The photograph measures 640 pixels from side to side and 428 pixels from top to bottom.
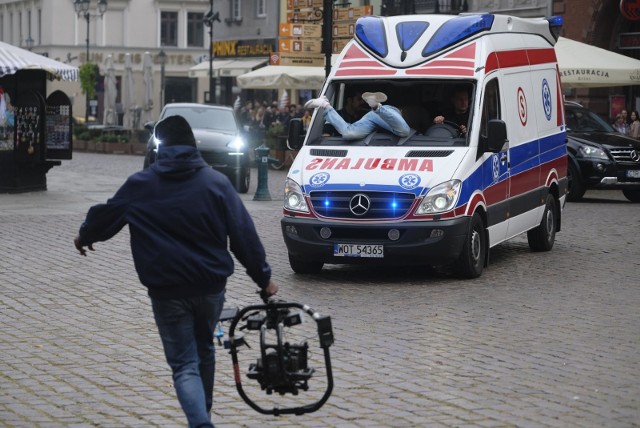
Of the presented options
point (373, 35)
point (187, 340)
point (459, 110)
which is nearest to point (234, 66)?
point (373, 35)

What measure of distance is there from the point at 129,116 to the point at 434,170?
129 feet

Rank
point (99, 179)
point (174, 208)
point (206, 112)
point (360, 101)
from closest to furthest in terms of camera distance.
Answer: point (174, 208) < point (360, 101) < point (206, 112) < point (99, 179)

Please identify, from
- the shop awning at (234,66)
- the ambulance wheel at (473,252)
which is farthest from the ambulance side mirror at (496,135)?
the shop awning at (234,66)

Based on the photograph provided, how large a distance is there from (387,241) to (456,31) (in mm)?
2666

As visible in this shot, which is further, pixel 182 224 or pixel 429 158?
pixel 429 158

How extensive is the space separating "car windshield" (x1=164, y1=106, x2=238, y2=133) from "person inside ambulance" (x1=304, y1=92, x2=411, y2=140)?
46.2 feet

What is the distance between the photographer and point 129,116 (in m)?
52.2

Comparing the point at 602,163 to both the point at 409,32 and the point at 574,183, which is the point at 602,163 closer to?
the point at 574,183

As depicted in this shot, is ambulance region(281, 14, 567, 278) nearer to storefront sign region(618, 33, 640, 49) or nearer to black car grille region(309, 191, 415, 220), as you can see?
black car grille region(309, 191, 415, 220)

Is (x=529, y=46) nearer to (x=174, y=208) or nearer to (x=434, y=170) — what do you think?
(x=434, y=170)

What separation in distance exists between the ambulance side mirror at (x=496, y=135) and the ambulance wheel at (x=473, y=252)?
723 millimetres

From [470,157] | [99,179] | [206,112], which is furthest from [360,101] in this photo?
[99,179]

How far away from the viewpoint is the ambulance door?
14586mm

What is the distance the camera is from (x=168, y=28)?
90438 millimetres
